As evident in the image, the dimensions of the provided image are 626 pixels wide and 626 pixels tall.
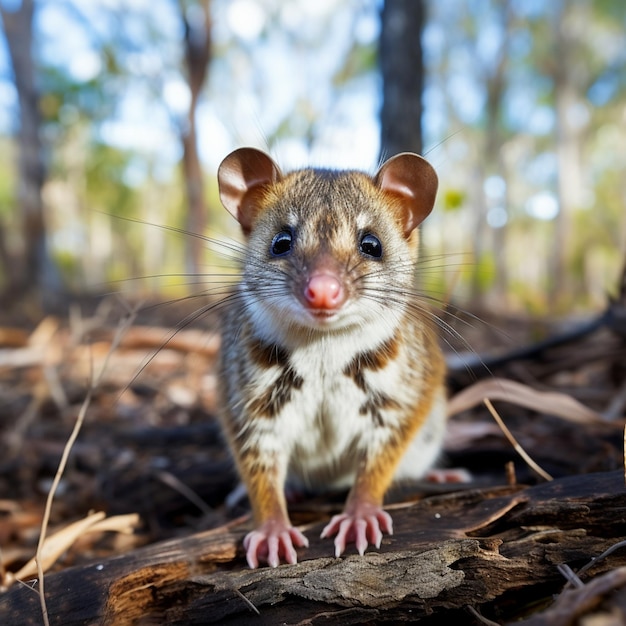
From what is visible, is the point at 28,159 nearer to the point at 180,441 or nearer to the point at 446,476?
the point at 180,441

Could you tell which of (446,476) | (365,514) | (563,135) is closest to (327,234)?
(365,514)

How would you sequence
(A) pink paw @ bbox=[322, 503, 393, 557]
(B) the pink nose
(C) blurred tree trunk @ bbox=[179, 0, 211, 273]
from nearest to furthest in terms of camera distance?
(B) the pink nose → (A) pink paw @ bbox=[322, 503, 393, 557] → (C) blurred tree trunk @ bbox=[179, 0, 211, 273]

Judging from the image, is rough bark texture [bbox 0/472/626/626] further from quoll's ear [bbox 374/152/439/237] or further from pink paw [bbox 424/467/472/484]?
quoll's ear [bbox 374/152/439/237]

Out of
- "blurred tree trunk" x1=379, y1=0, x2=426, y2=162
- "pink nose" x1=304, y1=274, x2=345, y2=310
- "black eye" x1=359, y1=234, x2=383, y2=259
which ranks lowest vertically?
"pink nose" x1=304, y1=274, x2=345, y2=310

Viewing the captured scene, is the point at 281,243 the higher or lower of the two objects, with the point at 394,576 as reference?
higher

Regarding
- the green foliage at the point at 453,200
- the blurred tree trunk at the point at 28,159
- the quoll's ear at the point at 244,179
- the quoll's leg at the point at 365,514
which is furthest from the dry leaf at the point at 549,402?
the blurred tree trunk at the point at 28,159

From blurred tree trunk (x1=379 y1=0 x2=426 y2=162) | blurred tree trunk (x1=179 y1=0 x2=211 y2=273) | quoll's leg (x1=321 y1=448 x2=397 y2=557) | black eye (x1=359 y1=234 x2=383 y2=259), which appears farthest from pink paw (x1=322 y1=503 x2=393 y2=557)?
blurred tree trunk (x1=179 y1=0 x2=211 y2=273)

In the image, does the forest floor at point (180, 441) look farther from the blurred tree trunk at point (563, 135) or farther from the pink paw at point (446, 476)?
the blurred tree trunk at point (563, 135)

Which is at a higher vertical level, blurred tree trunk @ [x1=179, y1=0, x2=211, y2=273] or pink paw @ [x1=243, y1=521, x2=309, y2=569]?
blurred tree trunk @ [x1=179, y1=0, x2=211, y2=273]
